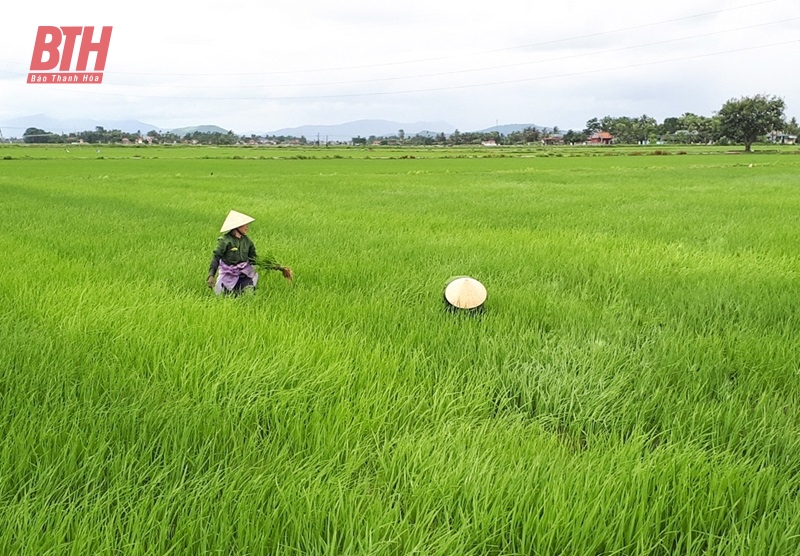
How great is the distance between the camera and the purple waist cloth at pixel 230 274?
3.32 metres

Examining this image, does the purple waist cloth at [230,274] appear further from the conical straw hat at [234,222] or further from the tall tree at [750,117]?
the tall tree at [750,117]

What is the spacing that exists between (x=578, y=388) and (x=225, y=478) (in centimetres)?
124

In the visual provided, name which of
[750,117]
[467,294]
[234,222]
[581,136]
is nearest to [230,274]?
[234,222]

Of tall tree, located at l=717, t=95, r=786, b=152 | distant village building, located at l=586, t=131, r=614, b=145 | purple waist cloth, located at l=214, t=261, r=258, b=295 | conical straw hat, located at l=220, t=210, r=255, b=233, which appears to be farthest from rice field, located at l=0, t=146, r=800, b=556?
distant village building, located at l=586, t=131, r=614, b=145

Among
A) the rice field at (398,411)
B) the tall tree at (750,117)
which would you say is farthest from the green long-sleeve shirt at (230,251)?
the tall tree at (750,117)

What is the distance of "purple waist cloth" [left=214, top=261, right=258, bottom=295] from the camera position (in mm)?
3324

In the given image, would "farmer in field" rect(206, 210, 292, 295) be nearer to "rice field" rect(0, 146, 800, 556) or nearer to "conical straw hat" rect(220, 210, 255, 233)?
"conical straw hat" rect(220, 210, 255, 233)

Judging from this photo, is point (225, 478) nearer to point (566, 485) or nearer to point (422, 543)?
point (422, 543)

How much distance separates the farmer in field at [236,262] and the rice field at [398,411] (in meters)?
0.16

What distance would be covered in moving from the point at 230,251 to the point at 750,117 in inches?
1991

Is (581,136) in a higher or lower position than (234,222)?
higher

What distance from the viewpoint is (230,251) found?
3.29 metres

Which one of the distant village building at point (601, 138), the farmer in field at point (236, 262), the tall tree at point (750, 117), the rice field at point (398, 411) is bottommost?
the rice field at point (398, 411)

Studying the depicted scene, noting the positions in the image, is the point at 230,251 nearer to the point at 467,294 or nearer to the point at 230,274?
the point at 230,274
